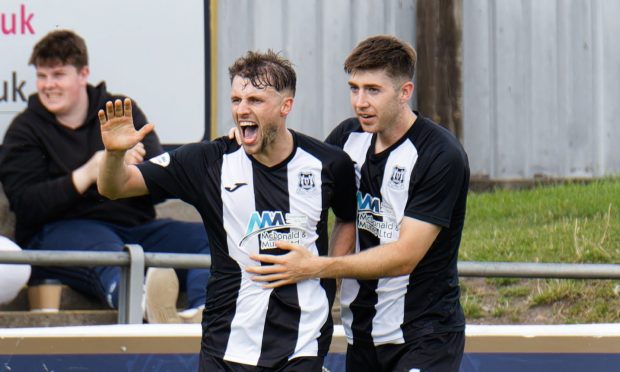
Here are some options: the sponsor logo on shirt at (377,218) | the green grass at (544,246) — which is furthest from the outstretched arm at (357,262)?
the green grass at (544,246)

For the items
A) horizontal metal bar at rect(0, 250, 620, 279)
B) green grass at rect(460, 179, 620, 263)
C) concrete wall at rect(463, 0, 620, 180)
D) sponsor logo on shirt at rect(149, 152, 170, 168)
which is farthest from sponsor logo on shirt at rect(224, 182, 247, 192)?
concrete wall at rect(463, 0, 620, 180)

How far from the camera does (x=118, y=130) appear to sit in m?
4.74

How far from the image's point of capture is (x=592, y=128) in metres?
10.5

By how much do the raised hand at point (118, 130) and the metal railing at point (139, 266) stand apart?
1004mm

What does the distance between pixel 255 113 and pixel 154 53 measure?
7.58ft

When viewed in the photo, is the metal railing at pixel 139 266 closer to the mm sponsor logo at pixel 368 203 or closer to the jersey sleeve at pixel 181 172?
the jersey sleeve at pixel 181 172

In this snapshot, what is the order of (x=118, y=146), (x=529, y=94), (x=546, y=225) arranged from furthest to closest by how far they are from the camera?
(x=529, y=94)
(x=546, y=225)
(x=118, y=146)

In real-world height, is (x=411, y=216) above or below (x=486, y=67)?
above

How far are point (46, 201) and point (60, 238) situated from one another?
191 mm

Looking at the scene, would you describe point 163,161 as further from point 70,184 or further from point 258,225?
point 70,184

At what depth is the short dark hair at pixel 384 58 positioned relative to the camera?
5.03 metres

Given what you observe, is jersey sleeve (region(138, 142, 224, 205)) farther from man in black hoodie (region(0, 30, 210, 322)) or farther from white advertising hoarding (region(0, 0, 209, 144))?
white advertising hoarding (region(0, 0, 209, 144))

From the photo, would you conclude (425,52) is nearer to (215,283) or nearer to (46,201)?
(46,201)

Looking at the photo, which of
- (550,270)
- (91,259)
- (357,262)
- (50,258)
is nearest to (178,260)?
(91,259)
